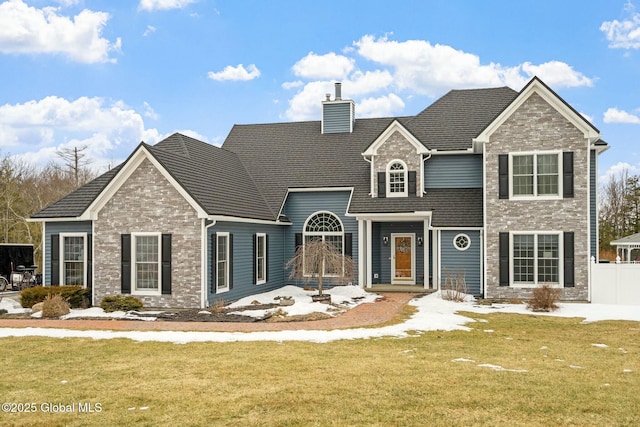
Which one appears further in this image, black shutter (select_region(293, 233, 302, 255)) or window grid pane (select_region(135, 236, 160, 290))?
black shutter (select_region(293, 233, 302, 255))

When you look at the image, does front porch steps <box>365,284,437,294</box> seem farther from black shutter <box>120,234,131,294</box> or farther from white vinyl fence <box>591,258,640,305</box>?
black shutter <box>120,234,131,294</box>

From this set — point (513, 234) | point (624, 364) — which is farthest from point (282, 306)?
point (624, 364)

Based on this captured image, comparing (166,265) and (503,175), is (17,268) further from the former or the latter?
(503,175)

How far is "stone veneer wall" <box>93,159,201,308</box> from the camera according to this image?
1808 centimetres

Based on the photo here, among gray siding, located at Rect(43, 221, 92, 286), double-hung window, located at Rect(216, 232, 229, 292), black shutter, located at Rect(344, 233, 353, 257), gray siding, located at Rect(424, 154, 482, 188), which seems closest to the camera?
double-hung window, located at Rect(216, 232, 229, 292)

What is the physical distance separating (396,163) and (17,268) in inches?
693

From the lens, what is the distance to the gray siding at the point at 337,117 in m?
27.0

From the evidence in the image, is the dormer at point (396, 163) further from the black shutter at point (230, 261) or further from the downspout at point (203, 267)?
the downspout at point (203, 267)

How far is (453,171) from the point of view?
74.3 feet

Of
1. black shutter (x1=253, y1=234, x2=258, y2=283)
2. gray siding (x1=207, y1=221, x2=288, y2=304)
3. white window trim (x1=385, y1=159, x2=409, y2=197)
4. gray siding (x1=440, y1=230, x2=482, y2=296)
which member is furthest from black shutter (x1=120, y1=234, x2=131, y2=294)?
gray siding (x1=440, y1=230, x2=482, y2=296)

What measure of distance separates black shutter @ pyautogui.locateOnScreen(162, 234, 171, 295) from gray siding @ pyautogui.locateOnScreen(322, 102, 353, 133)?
11.2 meters

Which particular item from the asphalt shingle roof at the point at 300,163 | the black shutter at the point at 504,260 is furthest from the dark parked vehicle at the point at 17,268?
the black shutter at the point at 504,260

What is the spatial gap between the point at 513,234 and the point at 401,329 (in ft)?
24.8

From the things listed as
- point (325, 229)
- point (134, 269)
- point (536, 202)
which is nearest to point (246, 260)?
point (134, 269)
